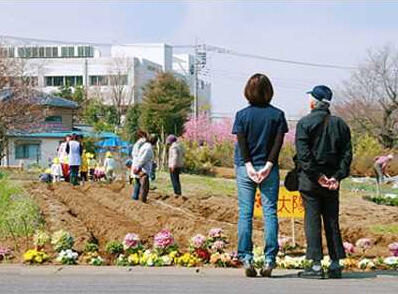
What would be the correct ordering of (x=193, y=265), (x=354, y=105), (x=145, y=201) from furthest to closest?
1. (x=354, y=105)
2. (x=145, y=201)
3. (x=193, y=265)

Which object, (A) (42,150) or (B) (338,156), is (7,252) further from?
(A) (42,150)

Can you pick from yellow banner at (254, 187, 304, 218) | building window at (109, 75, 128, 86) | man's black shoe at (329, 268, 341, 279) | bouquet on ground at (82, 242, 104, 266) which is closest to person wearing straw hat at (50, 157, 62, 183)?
yellow banner at (254, 187, 304, 218)

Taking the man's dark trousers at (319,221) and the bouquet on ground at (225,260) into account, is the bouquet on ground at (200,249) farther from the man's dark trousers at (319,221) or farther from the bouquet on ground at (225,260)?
the man's dark trousers at (319,221)

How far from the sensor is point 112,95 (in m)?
88.1

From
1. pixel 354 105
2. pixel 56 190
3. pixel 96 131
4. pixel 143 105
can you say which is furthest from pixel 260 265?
pixel 143 105

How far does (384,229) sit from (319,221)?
5.77m

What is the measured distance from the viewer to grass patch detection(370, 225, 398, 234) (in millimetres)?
13320

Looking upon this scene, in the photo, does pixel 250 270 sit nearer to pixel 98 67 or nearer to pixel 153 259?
pixel 153 259

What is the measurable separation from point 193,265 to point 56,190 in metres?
15.1

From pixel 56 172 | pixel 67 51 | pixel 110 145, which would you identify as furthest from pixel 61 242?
pixel 67 51

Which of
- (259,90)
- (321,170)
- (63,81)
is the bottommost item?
(321,170)

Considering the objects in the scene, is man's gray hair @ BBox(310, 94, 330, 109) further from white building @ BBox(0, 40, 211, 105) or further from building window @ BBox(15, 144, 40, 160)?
white building @ BBox(0, 40, 211, 105)

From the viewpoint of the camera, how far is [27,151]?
66.9m

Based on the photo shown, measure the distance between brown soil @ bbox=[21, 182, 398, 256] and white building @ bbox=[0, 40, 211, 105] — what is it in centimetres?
6508
